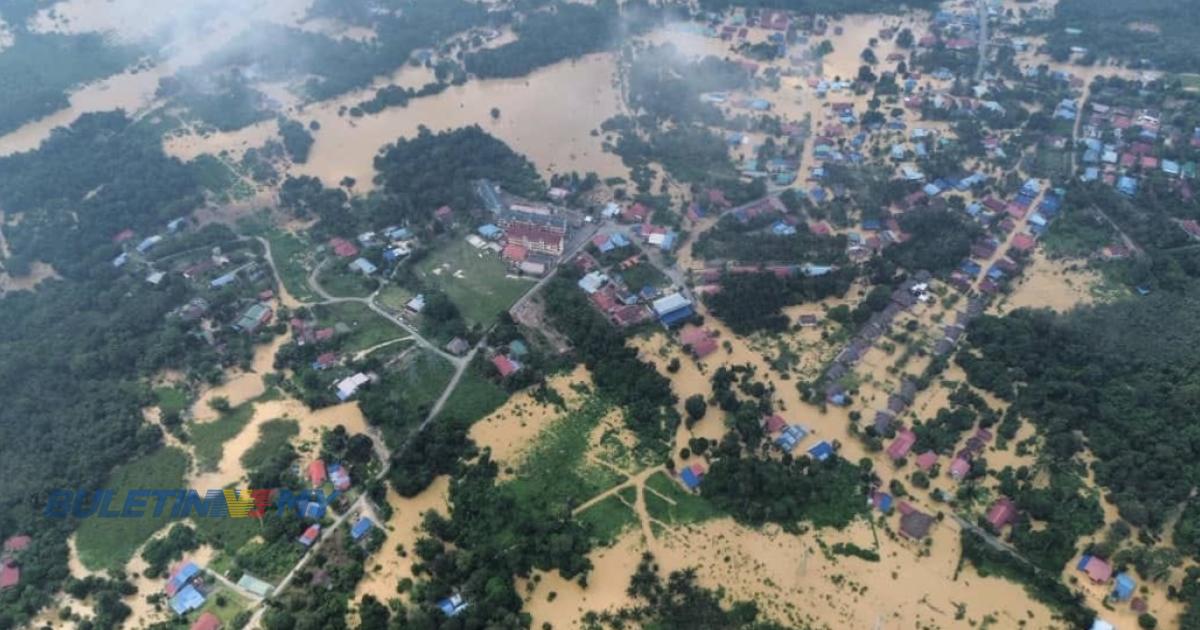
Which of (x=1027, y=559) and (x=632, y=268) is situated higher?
(x=632, y=268)

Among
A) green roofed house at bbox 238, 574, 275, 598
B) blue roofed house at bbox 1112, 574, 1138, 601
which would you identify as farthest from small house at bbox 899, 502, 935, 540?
green roofed house at bbox 238, 574, 275, 598

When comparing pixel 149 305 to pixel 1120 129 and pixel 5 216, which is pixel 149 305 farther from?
pixel 1120 129

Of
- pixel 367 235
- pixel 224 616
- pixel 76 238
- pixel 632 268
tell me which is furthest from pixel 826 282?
pixel 76 238

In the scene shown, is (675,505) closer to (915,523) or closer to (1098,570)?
(915,523)

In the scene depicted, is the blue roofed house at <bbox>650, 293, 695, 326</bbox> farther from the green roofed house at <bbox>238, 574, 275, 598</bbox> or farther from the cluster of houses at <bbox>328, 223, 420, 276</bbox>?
the green roofed house at <bbox>238, 574, 275, 598</bbox>

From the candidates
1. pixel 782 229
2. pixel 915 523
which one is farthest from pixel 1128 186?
pixel 915 523

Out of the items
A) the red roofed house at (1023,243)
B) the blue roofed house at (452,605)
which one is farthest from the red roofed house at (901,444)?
the blue roofed house at (452,605)
